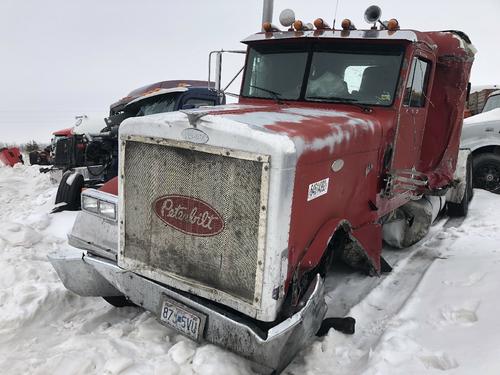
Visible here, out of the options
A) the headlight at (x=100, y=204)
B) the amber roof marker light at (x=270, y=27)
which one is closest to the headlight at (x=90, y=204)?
the headlight at (x=100, y=204)

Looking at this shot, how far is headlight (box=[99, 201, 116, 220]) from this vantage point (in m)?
3.39

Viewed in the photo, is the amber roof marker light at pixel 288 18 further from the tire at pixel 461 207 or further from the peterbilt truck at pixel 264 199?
the tire at pixel 461 207

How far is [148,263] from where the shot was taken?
3.09m

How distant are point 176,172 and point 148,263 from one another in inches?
29.2

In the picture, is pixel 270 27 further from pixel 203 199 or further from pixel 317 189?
pixel 203 199

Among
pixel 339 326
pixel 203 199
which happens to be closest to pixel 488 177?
pixel 339 326

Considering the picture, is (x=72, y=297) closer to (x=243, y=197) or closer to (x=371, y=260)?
(x=243, y=197)

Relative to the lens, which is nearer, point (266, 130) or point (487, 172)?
point (266, 130)

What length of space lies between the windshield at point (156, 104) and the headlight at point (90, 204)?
4.71 m

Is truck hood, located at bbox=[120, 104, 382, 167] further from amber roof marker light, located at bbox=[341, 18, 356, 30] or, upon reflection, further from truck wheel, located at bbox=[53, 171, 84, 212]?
truck wheel, located at bbox=[53, 171, 84, 212]

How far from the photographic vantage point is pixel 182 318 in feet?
9.70

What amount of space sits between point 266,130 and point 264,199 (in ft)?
1.34

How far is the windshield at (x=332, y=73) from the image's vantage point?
4.02m

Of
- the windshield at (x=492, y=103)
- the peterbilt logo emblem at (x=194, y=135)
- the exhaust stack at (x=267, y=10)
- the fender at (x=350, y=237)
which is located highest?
the exhaust stack at (x=267, y=10)
